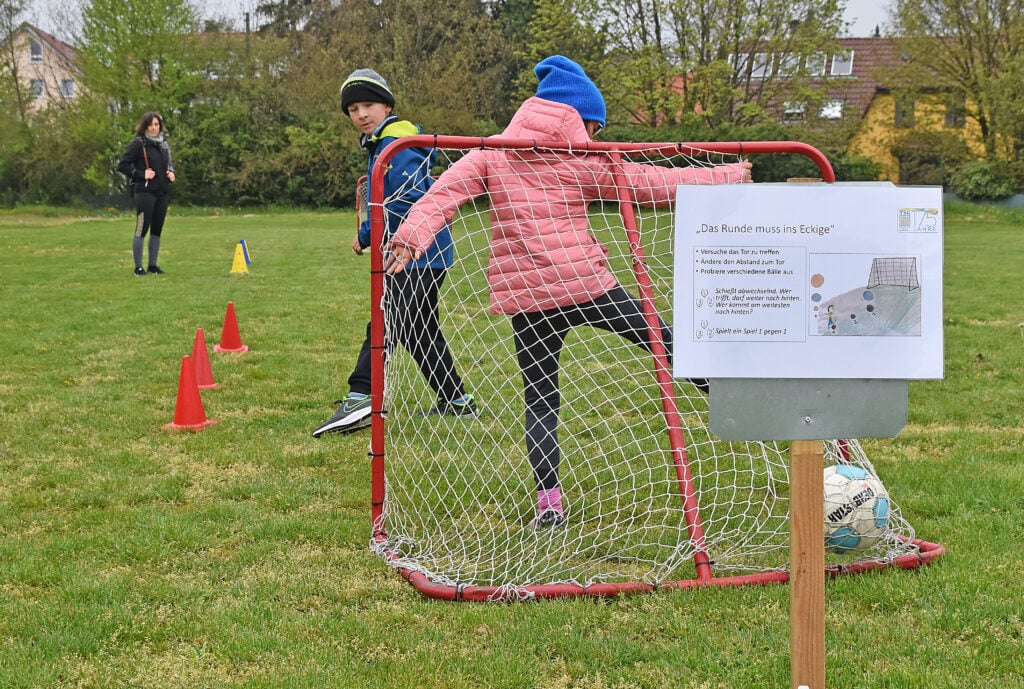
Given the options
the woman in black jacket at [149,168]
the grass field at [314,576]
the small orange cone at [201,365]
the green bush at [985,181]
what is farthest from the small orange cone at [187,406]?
the green bush at [985,181]

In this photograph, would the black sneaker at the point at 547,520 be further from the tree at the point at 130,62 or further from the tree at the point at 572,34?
the tree at the point at 130,62

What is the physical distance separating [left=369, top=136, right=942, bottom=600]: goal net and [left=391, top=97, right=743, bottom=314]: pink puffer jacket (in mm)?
28

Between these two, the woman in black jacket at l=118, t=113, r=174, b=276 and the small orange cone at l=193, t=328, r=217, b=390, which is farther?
the woman in black jacket at l=118, t=113, r=174, b=276

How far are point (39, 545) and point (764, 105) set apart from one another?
30407 mm

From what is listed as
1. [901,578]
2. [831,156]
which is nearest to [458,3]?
[831,156]

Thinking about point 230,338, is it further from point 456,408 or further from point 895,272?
point 895,272

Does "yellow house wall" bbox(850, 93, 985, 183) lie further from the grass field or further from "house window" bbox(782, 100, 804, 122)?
the grass field

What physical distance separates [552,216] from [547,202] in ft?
0.19

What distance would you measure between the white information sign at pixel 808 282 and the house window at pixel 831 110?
102 feet

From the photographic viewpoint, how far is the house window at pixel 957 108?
3025cm

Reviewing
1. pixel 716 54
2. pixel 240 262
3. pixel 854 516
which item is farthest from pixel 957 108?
Result: pixel 854 516

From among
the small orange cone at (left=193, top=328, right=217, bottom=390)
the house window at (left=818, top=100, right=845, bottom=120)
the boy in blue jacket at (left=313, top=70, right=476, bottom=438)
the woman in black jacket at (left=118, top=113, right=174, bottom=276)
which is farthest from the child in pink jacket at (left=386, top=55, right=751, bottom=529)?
the house window at (left=818, top=100, right=845, bottom=120)

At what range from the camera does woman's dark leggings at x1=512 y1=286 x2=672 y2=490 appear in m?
3.81

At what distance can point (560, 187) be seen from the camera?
3771 millimetres
